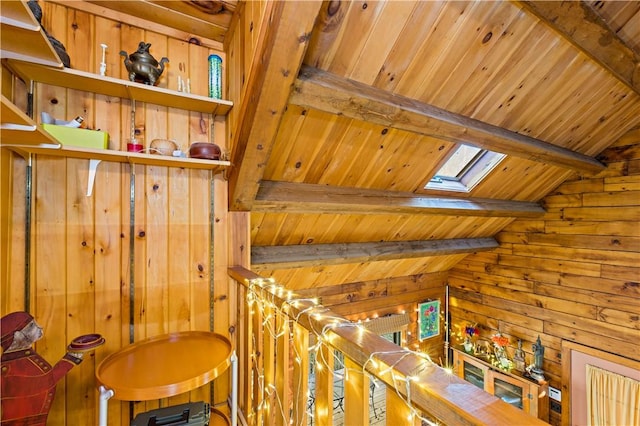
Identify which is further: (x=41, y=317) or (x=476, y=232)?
(x=476, y=232)

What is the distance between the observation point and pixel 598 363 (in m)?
3.11

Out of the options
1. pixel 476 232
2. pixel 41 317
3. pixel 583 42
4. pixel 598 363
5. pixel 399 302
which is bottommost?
pixel 598 363

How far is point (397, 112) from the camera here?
1579mm

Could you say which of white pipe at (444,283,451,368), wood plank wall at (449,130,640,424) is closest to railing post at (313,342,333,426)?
wood plank wall at (449,130,640,424)

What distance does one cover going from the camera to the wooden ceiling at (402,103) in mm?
1362

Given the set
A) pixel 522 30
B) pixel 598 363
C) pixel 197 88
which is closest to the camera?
pixel 522 30

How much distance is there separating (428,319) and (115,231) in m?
4.35

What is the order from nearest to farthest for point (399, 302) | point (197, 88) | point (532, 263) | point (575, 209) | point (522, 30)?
point (522, 30)
point (197, 88)
point (575, 209)
point (532, 263)
point (399, 302)

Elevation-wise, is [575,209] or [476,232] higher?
[575,209]

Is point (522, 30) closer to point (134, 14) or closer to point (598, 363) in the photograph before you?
point (134, 14)

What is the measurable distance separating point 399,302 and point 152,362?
362 cm

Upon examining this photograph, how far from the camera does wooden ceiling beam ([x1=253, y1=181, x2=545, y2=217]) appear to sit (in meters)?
2.02

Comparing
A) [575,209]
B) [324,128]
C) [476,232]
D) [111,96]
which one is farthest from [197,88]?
[575,209]

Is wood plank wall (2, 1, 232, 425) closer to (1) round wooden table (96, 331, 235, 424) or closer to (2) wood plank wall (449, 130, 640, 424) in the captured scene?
(1) round wooden table (96, 331, 235, 424)
